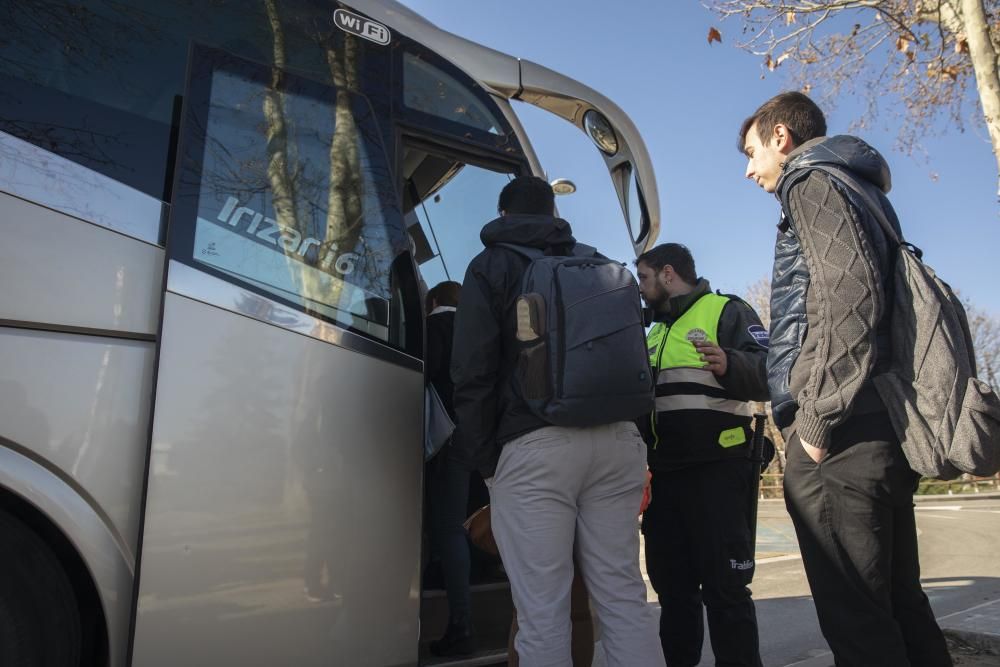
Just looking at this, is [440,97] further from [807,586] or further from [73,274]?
[807,586]

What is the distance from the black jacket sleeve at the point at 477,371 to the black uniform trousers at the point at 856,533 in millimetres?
970

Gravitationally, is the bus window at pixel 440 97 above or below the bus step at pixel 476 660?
above

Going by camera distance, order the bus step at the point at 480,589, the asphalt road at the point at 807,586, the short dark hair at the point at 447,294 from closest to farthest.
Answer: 1. the bus step at the point at 480,589
2. the short dark hair at the point at 447,294
3. the asphalt road at the point at 807,586

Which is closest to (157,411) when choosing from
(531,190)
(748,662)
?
(531,190)

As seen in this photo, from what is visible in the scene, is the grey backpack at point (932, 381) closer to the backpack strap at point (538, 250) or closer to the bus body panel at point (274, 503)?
the backpack strap at point (538, 250)

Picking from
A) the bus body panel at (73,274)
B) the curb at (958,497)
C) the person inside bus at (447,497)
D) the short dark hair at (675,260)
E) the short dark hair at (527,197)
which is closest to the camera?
the bus body panel at (73,274)

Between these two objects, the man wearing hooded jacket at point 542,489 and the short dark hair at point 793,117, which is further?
the short dark hair at point 793,117

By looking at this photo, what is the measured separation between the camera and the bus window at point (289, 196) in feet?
8.22

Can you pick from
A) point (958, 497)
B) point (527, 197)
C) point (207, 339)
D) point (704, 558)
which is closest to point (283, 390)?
point (207, 339)

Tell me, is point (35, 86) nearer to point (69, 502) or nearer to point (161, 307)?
point (161, 307)

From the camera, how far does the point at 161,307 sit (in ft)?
7.52

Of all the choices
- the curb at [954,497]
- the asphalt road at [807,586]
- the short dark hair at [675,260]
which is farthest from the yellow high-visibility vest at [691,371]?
the curb at [954,497]

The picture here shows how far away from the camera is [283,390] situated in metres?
2.48

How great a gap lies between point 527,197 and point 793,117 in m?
0.93
